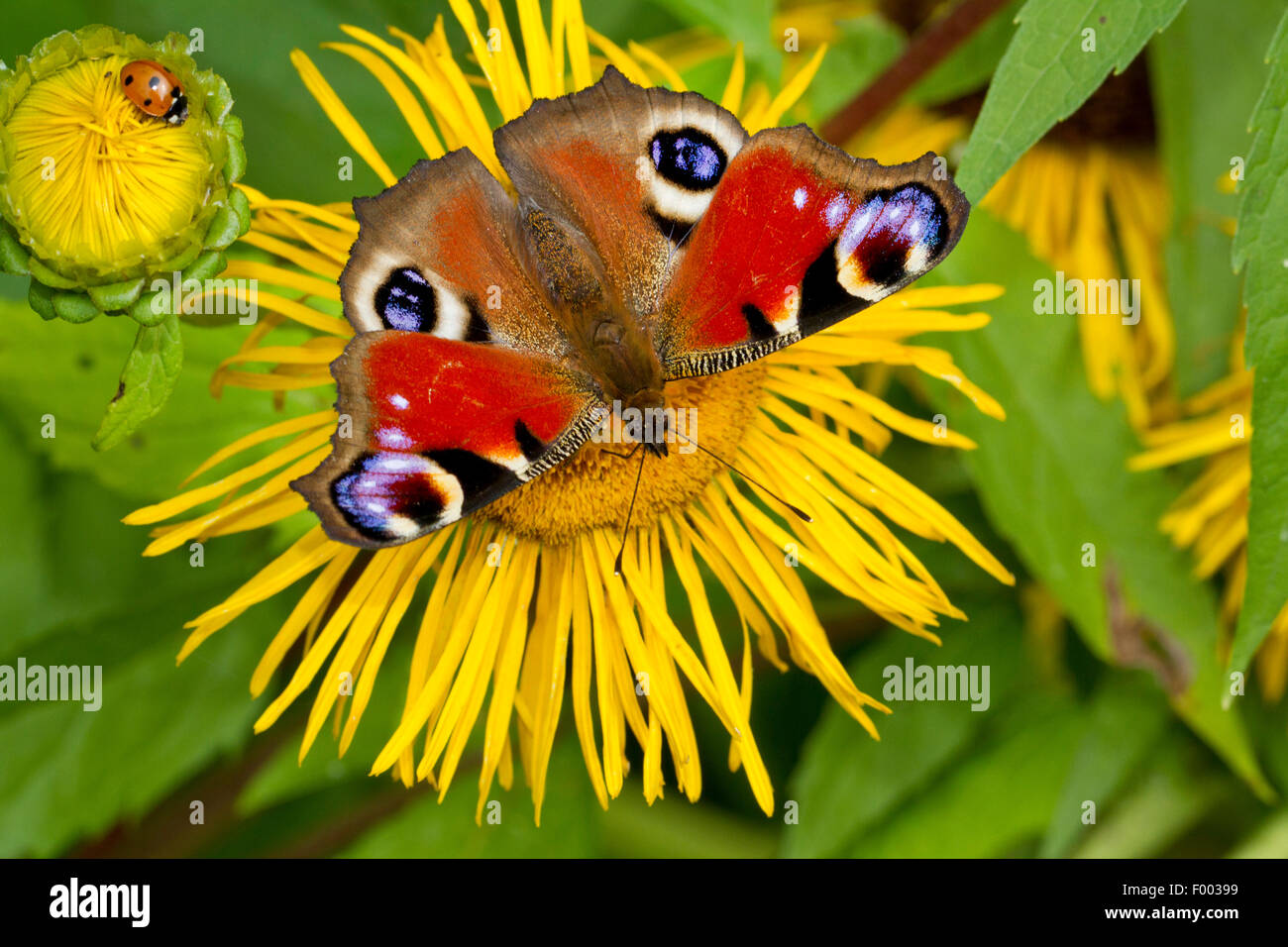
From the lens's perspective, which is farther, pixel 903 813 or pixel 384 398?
pixel 903 813

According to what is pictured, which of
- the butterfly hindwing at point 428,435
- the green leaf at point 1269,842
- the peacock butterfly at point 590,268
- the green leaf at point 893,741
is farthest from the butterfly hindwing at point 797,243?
the green leaf at point 1269,842

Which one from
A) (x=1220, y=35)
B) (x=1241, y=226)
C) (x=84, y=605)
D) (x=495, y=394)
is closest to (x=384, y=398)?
(x=495, y=394)

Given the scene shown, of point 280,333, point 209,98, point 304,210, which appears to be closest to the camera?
point 209,98

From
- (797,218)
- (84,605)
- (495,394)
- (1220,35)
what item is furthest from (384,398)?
(1220,35)

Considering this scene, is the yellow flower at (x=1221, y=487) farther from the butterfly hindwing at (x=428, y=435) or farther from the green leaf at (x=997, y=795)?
the butterfly hindwing at (x=428, y=435)

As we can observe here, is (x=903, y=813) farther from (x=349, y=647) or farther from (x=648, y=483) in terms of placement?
(x=349, y=647)

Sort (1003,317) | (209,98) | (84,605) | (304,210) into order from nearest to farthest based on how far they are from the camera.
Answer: (209,98) < (304,210) < (1003,317) < (84,605)

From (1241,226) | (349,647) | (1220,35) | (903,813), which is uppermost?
(1220,35)

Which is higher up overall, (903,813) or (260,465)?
(260,465)
